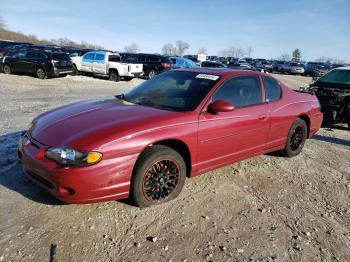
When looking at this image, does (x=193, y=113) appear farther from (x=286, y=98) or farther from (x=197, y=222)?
(x=286, y=98)

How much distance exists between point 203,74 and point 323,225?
7.99 ft

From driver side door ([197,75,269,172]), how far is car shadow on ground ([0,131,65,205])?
1872mm

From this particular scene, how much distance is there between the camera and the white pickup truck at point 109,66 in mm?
18828

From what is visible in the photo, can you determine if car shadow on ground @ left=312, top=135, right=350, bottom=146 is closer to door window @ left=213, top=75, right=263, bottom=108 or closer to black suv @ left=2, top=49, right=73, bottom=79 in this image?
door window @ left=213, top=75, right=263, bottom=108

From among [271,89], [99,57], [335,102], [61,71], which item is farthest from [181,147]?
[99,57]

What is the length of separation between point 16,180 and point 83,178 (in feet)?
4.93

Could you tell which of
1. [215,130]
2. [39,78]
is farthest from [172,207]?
[39,78]

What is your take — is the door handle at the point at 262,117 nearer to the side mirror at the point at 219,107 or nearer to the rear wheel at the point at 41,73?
the side mirror at the point at 219,107

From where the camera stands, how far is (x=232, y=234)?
3.30m

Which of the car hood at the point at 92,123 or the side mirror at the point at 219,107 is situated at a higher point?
the side mirror at the point at 219,107

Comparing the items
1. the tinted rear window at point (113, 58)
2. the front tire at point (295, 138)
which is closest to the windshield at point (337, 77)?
the front tire at point (295, 138)

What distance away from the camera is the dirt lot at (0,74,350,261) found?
296cm

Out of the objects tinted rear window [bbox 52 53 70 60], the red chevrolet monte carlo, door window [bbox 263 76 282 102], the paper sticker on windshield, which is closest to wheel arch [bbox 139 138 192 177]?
the red chevrolet monte carlo

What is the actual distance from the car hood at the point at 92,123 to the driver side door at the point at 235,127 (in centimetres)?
59
